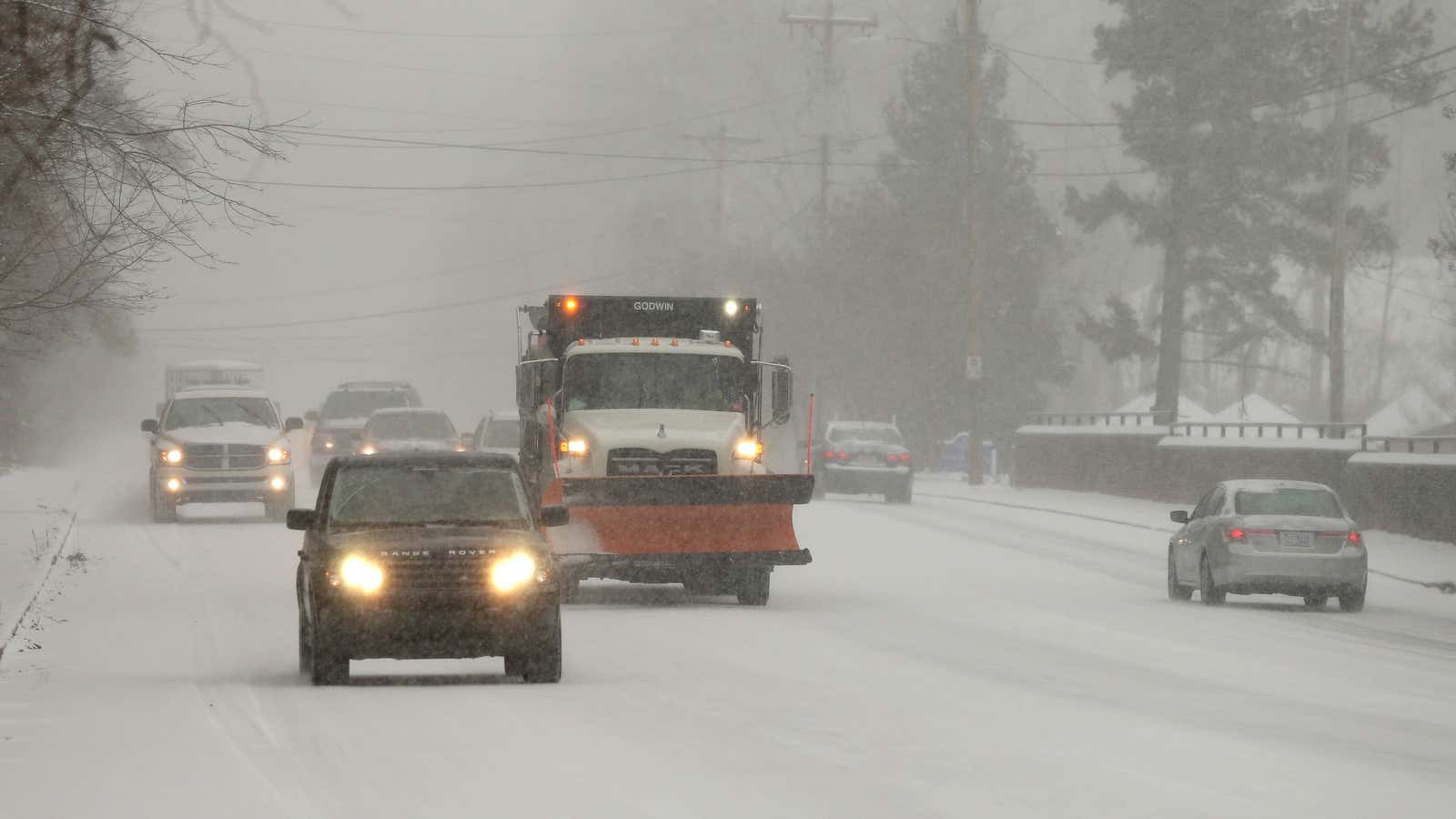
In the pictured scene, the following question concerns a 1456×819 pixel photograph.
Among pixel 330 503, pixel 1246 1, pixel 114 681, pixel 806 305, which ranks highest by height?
pixel 1246 1

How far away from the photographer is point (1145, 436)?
5056cm

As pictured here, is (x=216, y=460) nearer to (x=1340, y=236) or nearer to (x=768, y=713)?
(x=768, y=713)

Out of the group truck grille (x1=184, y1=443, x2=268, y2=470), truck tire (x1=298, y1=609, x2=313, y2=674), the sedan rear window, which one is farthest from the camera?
truck grille (x1=184, y1=443, x2=268, y2=470)

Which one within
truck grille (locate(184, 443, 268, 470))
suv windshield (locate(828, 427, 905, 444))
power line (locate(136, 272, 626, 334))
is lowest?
truck grille (locate(184, 443, 268, 470))

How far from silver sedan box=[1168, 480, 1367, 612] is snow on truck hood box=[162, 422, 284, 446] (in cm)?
1773

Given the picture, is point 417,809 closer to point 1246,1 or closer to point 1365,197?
point 1246,1

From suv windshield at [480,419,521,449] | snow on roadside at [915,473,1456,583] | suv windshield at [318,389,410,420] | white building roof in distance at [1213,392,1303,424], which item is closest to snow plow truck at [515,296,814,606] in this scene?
snow on roadside at [915,473,1456,583]

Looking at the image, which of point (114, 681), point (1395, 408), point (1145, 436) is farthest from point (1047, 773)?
point (1395, 408)

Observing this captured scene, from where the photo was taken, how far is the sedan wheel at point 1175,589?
26.7m

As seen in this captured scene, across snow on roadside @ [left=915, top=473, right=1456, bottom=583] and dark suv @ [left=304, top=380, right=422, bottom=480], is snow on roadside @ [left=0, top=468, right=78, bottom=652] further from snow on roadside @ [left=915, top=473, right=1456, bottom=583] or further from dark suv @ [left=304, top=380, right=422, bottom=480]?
snow on roadside @ [left=915, top=473, right=1456, bottom=583]

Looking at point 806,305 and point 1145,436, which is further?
point 806,305

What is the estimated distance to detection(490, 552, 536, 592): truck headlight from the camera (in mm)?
15367

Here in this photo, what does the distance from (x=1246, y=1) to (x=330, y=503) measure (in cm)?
5360

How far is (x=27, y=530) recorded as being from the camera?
3306 centimetres
